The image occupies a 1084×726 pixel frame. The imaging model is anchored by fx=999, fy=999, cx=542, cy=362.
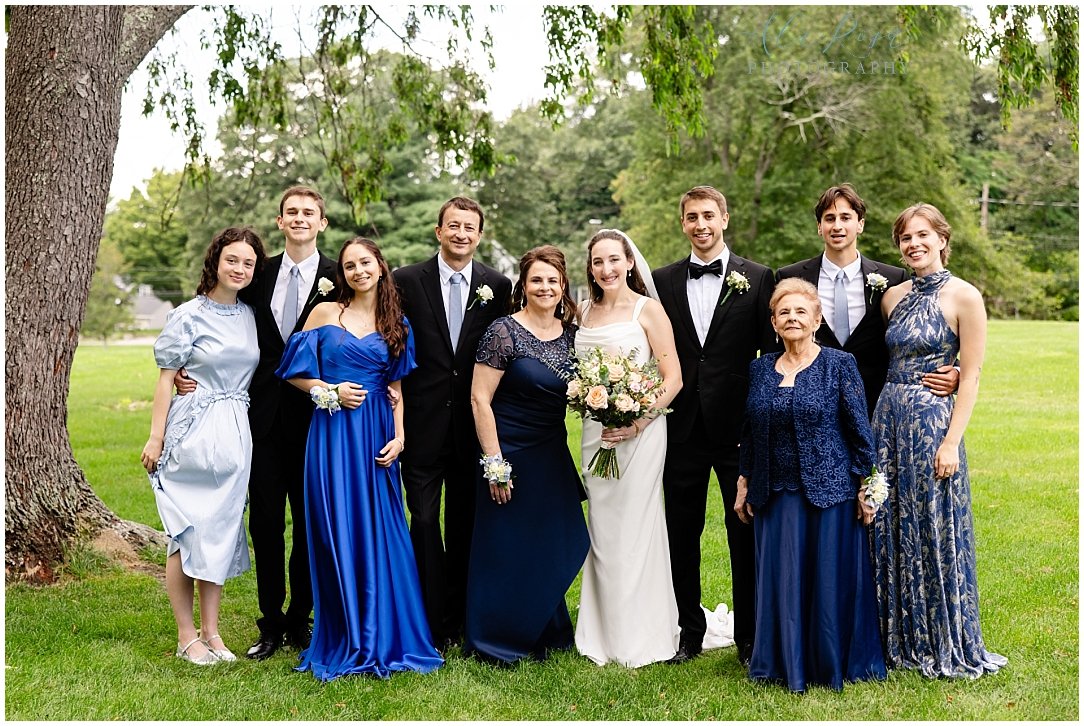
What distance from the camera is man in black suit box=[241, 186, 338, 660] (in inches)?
221

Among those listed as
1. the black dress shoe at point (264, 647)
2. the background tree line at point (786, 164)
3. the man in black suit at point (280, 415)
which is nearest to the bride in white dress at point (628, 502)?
the man in black suit at point (280, 415)

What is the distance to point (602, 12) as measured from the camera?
1012 centimetres

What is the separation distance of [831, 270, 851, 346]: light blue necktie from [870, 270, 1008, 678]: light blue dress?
328mm

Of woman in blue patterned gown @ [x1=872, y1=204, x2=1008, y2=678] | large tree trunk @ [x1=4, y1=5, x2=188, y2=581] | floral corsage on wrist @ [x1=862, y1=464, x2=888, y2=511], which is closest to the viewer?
floral corsage on wrist @ [x1=862, y1=464, x2=888, y2=511]

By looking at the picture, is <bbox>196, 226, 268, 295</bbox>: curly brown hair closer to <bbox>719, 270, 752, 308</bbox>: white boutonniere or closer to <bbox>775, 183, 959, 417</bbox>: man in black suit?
<bbox>719, 270, 752, 308</bbox>: white boutonniere

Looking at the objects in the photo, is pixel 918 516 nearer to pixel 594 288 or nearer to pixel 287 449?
pixel 594 288

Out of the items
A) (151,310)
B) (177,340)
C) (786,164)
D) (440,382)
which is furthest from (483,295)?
(151,310)

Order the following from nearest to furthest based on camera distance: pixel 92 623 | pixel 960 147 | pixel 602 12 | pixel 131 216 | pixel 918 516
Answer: pixel 918 516
pixel 92 623
pixel 602 12
pixel 960 147
pixel 131 216

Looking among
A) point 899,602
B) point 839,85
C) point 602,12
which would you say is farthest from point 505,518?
point 839,85

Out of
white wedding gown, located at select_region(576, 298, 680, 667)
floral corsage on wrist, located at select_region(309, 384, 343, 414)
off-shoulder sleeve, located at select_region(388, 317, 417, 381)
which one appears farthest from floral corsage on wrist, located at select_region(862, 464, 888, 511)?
floral corsage on wrist, located at select_region(309, 384, 343, 414)

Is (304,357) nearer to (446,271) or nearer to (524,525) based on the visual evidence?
(446,271)

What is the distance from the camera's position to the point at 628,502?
5.54 meters

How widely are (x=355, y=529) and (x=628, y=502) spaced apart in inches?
59.2

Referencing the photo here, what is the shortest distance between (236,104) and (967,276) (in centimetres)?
2757
